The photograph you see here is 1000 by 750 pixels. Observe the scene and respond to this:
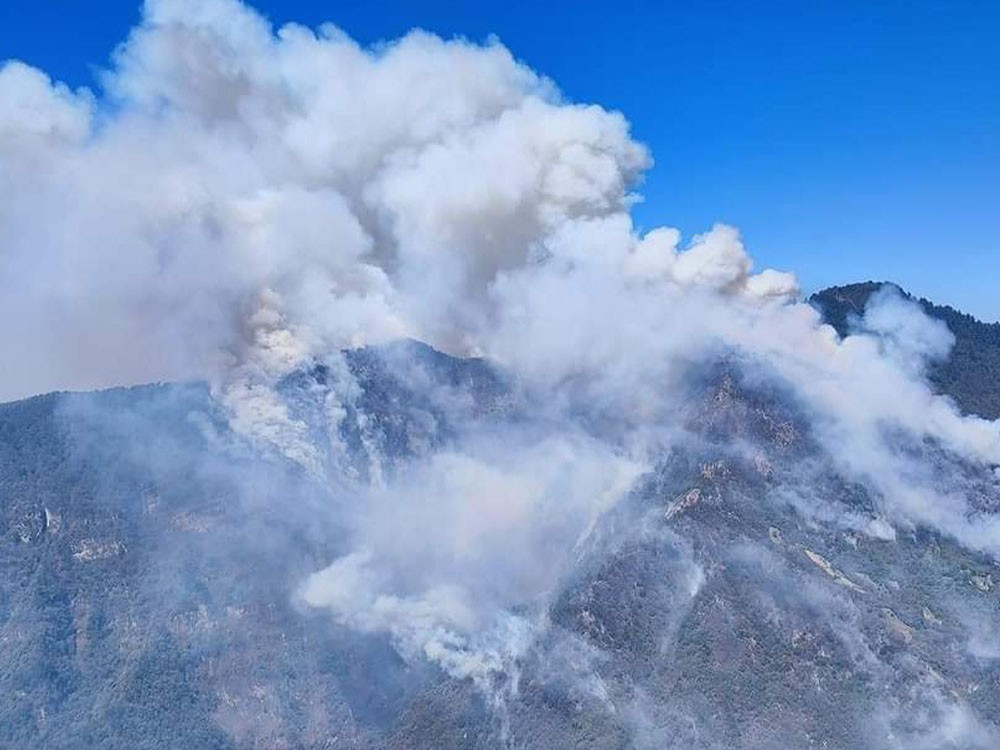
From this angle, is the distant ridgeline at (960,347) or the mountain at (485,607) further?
the distant ridgeline at (960,347)

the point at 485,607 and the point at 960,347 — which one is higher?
the point at 960,347

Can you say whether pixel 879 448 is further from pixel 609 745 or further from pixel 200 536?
pixel 200 536

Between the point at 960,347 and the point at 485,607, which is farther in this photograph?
the point at 960,347

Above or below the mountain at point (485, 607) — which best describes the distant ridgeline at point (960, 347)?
above

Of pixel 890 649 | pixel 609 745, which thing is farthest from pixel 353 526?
pixel 890 649
